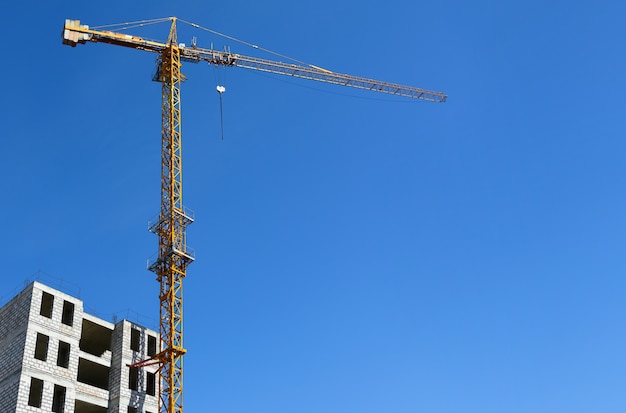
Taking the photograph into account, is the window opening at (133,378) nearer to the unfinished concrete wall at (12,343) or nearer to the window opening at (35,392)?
the window opening at (35,392)

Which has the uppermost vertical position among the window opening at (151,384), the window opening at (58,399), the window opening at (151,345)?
the window opening at (151,345)

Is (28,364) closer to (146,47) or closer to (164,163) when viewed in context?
(164,163)

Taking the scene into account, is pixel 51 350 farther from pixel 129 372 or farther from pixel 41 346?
pixel 129 372

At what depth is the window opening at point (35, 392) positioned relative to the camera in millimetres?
54375

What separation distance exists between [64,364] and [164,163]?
71.2 ft

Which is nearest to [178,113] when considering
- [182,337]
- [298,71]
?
[298,71]

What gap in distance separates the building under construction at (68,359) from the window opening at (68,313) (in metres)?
0.05

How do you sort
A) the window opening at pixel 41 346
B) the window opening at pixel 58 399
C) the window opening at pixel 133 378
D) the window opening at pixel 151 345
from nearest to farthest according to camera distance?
1. the window opening at pixel 58 399
2. the window opening at pixel 41 346
3. the window opening at pixel 133 378
4. the window opening at pixel 151 345

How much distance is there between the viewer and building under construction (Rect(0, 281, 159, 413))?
178 feet

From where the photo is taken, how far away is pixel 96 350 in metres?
66.3

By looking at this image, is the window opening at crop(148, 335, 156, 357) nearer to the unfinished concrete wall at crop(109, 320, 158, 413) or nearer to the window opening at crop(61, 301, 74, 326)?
the unfinished concrete wall at crop(109, 320, 158, 413)

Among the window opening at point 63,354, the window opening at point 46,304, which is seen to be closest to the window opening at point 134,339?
the window opening at point 63,354

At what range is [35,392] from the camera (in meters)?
54.8

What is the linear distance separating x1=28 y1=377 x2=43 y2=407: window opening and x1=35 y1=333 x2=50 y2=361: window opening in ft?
7.32
